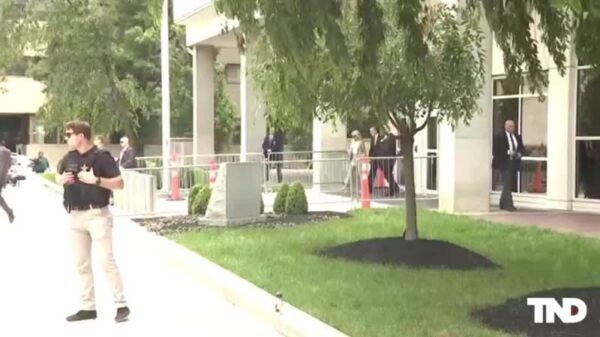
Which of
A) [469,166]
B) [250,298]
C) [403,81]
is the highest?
[403,81]

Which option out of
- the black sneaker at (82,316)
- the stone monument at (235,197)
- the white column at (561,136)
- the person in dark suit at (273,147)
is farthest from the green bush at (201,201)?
the person in dark suit at (273,147)

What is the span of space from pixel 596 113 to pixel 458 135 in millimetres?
2941

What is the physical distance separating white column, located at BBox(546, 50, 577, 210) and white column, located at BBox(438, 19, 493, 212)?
5.36ft

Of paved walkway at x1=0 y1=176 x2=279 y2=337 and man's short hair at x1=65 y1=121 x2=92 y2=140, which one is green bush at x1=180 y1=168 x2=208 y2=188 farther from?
man's short hair at x1=65 y1=121 x2=92 y2=140

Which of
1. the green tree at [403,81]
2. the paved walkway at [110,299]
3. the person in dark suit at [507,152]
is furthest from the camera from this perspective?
the person in dark suit at [507,152]

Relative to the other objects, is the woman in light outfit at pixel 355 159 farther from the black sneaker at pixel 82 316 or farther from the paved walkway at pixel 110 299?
the black sneaker at pixel 82 316

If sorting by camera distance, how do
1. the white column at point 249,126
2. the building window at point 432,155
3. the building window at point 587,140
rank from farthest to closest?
the white column at point 249,126, the building window at point 432,155, the building window at point 587,140

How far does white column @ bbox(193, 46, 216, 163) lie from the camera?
118 feet

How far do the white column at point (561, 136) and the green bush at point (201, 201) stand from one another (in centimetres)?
754

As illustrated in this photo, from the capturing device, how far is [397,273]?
9.75 metres

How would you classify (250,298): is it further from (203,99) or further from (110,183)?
(203,99)

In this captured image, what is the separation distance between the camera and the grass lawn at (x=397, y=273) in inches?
292

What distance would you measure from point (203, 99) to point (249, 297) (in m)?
28.3

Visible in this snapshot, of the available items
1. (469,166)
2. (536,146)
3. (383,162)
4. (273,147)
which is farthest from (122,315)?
(273,147)
